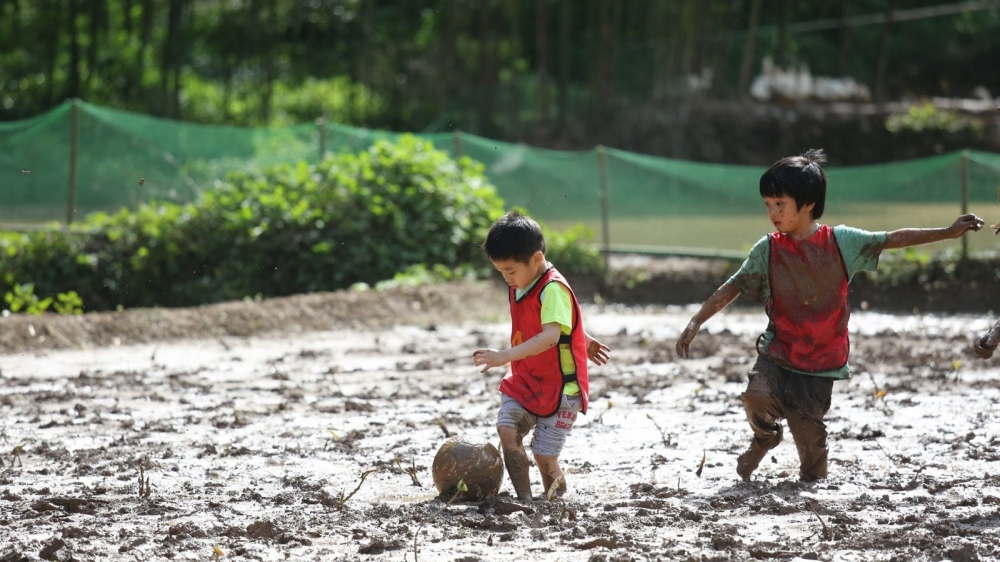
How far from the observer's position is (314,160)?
13570 mm

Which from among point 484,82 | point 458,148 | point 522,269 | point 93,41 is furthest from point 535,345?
point 93,41

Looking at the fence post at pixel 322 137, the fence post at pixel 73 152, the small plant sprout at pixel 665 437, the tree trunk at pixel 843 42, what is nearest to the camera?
the small plant sprout at pixel 665 437

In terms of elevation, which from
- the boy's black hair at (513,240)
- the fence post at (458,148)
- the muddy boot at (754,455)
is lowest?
the muddy boot at (754,455)

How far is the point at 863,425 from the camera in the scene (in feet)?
19.9

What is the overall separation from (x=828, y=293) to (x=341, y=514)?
2171mm

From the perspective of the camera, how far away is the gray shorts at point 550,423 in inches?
186

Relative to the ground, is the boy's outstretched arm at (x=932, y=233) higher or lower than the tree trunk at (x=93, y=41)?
lower

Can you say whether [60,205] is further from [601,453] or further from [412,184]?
[601,453]

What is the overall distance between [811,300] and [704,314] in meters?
0.46

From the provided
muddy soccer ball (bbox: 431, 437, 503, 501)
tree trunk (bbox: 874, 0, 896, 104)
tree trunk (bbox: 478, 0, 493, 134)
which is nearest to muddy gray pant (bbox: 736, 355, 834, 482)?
muddy soccer ball (bbox: 431, 437, 503, 501)

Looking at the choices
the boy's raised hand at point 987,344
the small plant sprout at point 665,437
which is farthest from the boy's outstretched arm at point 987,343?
the small plant sprout at point 665,437

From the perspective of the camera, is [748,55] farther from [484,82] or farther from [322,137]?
[322,137]

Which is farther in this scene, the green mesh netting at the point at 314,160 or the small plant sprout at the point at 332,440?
the green mesh netting at the point at 314,160

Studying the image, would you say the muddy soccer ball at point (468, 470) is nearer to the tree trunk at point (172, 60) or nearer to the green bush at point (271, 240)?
the green bush at point (271, 240)
